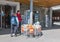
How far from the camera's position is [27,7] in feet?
79.7

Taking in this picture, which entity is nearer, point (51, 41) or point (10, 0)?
point (51, 41)

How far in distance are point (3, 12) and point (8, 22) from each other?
1.28 metres

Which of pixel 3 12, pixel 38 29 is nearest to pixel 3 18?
pixel 3 12

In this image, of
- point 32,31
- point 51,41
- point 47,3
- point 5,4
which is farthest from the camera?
point 47,3

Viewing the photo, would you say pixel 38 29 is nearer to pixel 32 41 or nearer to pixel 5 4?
pixel 32 41

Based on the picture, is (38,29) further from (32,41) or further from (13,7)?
(13,7)

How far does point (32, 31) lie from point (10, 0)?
7.30 meters

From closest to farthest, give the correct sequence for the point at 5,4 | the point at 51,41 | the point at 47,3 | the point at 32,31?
the point at 51,41 → the point at 32,31 → the point at 5,4 → the point at 47,3

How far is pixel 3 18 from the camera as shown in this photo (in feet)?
73.4

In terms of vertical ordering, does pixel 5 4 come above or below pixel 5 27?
above

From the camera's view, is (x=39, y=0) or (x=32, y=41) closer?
(x=32, y=41)

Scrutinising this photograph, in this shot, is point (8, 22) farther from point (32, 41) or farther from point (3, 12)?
point (32, 41)

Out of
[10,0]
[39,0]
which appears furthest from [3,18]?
[39,0]

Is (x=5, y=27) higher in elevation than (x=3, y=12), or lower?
lower
